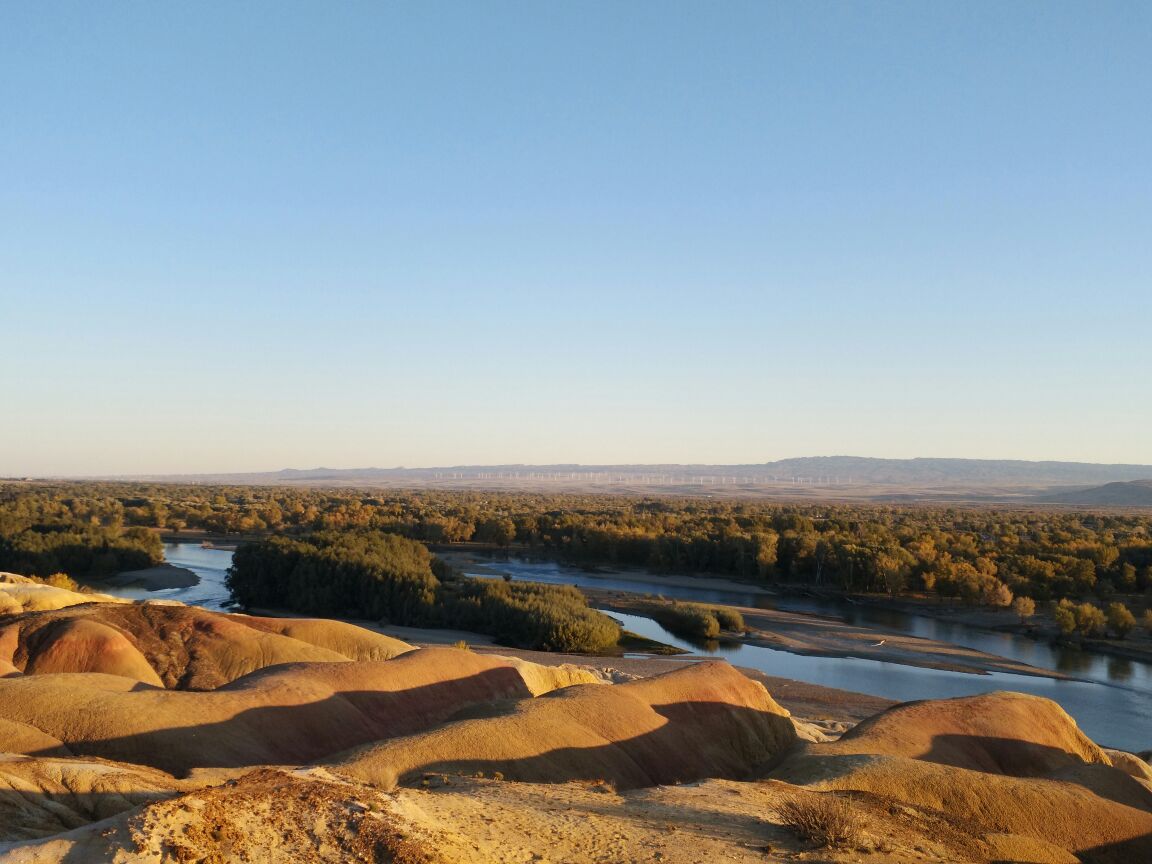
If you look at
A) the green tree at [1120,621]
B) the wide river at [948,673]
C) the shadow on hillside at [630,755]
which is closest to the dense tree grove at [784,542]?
the wide river at [948,673]

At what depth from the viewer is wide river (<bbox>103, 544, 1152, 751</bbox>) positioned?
31.1 metres

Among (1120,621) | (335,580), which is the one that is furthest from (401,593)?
(1120,621)

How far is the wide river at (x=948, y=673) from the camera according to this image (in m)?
31.1

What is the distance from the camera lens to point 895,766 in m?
15.6

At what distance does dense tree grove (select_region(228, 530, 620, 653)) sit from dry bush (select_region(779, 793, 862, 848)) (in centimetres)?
2890

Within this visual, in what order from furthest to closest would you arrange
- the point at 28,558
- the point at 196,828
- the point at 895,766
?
the point at 28,558
the point at 895,766
the point at 196,828

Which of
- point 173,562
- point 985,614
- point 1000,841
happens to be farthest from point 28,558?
point 1000,841

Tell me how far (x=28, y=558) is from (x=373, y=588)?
24.9m

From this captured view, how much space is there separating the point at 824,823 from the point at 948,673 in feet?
95.3

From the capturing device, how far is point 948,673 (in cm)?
3703

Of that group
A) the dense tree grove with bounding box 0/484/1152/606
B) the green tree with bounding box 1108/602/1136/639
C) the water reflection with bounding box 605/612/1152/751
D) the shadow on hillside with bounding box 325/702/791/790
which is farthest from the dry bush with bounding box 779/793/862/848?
the dense tree grove with bounding box 0/484/1152/606

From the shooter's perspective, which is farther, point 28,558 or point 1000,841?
point 28,558

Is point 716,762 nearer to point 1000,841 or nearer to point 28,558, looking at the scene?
point 1000,841

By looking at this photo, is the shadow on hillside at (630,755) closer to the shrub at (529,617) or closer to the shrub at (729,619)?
the shrub at (529,617)
